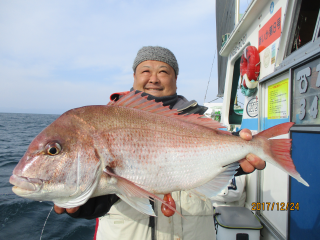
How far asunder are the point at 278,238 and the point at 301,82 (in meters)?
2.09

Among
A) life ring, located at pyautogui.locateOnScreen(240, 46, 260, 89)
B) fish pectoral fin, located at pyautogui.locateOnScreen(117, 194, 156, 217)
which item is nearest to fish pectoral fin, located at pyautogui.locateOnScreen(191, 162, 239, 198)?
fish pectoral fin, located at pyautogui.locateOnScreen(117, 194, 156, 217)

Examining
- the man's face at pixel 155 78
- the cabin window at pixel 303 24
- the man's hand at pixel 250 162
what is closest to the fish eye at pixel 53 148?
the man's hand at pixel 250 162

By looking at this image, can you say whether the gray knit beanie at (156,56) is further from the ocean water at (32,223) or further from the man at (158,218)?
the ocean water at (32,223)

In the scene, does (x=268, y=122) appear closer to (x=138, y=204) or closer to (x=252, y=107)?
(x=252, y=107)

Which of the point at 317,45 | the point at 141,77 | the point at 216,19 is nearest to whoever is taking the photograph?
the point at 317,45

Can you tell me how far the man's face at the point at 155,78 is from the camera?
2.52 metres

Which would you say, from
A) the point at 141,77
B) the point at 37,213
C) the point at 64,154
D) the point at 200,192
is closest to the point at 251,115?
the point at 141,77

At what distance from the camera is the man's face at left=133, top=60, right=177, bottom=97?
2.52m

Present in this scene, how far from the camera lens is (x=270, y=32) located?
11.0ft

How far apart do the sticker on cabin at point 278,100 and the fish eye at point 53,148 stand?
111 inches

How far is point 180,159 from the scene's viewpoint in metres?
1.44

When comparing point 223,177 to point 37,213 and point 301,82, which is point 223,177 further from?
point 37,213
